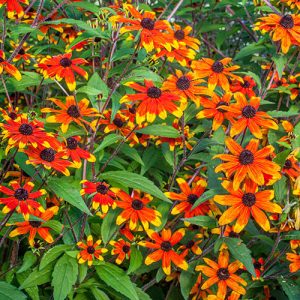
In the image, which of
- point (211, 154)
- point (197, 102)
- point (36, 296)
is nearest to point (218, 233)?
point (211, 154)

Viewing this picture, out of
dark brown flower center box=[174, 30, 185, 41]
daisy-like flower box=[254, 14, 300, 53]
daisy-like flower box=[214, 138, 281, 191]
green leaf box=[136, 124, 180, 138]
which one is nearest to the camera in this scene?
daisy-like flower box=[214, 138, 281, 191]

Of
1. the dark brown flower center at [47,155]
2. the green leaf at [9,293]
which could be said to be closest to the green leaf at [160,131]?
the dark brown flower center at [47,155]

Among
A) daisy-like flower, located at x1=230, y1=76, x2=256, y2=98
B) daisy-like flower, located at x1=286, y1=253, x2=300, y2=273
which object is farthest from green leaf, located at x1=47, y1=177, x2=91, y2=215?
daisy-like flower, located at x1=230, y1=76, x2=256, y2=98

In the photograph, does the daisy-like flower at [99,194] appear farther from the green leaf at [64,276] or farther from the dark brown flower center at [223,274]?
the dark brown flower center at [223,274]

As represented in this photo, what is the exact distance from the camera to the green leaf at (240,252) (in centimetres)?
196

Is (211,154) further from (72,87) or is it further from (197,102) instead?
(72,87)

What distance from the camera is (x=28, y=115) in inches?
85.1

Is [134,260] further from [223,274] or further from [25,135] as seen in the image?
[25,135]

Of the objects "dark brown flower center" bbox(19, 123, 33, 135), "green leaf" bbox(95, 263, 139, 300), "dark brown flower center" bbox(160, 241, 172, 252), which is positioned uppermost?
"dark brown flower center" bbox(19, 123, 33, 135)

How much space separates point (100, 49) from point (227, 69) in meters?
0.68

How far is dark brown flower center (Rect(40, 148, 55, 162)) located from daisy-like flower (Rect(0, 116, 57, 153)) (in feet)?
0.11

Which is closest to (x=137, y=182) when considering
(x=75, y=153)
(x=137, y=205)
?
(x=137, y=205)

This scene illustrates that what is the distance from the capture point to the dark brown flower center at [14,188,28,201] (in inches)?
75.7

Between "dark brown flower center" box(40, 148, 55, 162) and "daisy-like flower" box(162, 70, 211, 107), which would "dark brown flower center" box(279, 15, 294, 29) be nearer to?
"daisy-like flower" box(162, 70, 211, 107)
